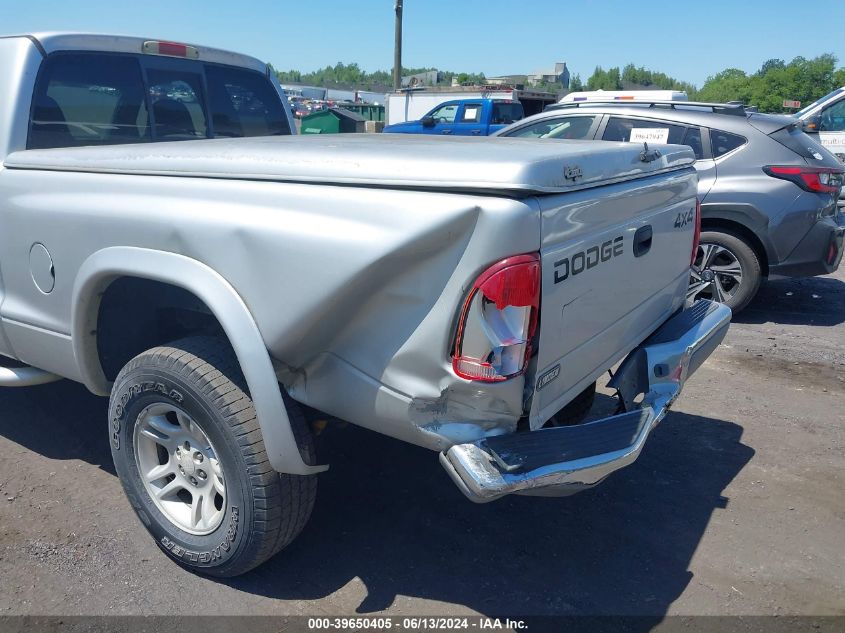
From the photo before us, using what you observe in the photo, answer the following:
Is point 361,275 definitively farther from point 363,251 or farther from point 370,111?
Answer: point 370,111

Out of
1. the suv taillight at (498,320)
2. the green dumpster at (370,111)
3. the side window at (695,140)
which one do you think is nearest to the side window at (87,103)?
the suv taillight at (498,320)

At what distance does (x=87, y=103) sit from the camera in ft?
12.3

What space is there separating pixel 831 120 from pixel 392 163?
11377 millimetres

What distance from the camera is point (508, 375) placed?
86.1 inches

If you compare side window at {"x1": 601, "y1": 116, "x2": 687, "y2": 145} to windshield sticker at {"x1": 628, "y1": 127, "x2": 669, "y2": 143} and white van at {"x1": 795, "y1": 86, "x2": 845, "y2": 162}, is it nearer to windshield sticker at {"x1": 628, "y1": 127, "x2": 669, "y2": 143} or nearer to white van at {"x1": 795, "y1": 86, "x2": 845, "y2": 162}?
windshield sticker at {"x1": 628, "y1": 127, "x2": 669, "y2": 143}

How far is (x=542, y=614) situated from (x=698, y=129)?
5.30 m

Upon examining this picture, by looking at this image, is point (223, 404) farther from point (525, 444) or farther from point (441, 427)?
point (525, 444)

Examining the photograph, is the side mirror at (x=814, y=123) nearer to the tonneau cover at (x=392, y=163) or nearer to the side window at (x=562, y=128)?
the side window at (x=562, y=128)

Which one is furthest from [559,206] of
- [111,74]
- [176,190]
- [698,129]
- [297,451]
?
[698,129]

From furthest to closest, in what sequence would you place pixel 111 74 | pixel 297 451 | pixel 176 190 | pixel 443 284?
pixel 111 74
pixel 176 190
pixel 297 451
pixel 443 284

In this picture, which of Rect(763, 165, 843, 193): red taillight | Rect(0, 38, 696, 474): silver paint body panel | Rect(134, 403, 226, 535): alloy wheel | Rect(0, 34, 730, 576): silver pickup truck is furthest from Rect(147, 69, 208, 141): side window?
Rect(763, 165, 843, 193): red taillight

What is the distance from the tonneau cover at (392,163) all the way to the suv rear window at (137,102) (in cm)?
58

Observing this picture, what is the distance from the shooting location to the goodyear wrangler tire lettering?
7.48 ft

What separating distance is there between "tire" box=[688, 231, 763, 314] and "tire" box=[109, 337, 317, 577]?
→ 4.85 metres
